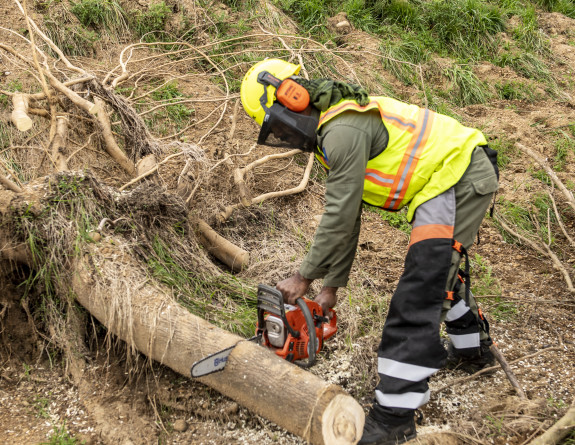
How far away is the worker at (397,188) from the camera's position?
2.63m

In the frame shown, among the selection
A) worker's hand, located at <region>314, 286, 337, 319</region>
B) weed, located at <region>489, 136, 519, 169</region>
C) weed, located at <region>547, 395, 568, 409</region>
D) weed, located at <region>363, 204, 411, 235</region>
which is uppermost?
worker's hand, located at <region>314, 286, 337, 319</region>

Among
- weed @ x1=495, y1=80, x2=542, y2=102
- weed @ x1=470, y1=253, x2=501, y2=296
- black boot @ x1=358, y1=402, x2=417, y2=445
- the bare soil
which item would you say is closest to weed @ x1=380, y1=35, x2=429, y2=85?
weed @ x1=495, y1=80, x2=542, y2=102

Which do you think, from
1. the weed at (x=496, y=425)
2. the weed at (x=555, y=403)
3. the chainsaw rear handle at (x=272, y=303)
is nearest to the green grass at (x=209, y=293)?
the chainsaw rear handle at (x=272, y=303)

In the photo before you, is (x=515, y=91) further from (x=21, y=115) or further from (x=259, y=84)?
(x=21, y=115)

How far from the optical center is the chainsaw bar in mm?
2680

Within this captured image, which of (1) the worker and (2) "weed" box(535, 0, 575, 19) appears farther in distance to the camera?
(2) "weed" box(535, 0, 575, 19)

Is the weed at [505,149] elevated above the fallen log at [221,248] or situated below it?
below

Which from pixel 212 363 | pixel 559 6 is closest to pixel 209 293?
pixel 212 363

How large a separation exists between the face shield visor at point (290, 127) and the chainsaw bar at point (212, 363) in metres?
1.08

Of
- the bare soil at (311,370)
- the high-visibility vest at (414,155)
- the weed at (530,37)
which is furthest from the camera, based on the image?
the weed at (530,37)

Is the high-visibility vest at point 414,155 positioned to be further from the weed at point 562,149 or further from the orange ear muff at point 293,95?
the weed at point 562,149

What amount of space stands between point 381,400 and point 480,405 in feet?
2.57

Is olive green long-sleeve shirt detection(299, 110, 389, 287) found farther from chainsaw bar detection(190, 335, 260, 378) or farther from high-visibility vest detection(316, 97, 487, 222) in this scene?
chainsaw bar detection(190, 335, 260, 378)

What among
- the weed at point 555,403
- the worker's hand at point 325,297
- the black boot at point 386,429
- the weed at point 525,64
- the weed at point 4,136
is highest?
the weed at point 4,136
